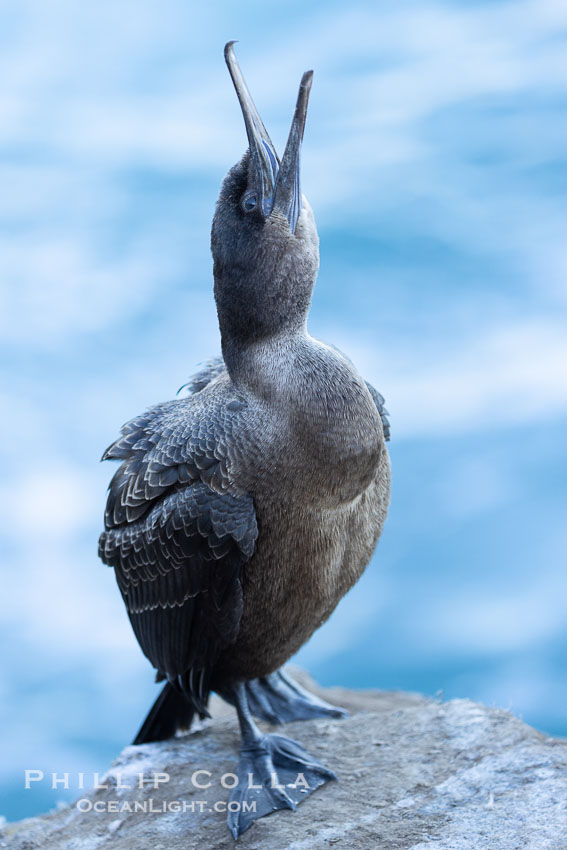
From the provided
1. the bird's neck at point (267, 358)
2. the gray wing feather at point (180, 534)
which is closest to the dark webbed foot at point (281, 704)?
the gray wing feather at point (180, 534)

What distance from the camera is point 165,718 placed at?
5.18 meters

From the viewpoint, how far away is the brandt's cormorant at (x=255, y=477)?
385 cm

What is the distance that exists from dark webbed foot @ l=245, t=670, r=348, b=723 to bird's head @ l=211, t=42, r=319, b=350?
2296mm

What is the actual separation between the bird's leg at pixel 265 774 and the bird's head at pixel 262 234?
183 cm

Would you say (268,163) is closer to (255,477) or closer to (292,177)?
(292,177)

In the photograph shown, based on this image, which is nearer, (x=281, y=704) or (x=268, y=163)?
(x=268, y=163)

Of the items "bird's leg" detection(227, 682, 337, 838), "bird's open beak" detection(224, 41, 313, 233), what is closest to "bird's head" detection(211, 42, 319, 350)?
"bird's open beak" detection(224, 41, 313, 233)

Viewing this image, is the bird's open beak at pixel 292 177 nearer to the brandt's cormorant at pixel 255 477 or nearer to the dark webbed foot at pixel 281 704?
the brandt's cormorant at pixel 255 477

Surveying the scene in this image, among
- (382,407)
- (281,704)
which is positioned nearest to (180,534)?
(382,407)

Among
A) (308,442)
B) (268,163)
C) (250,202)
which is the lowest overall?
(308,442)

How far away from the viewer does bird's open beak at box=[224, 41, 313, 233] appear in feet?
12.4

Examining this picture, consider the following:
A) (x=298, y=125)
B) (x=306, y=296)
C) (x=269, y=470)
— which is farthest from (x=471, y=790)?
(x=298, y=125)

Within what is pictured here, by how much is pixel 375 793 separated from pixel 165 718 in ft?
4.18

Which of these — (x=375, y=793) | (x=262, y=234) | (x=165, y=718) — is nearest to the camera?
(x=262, y=234)
